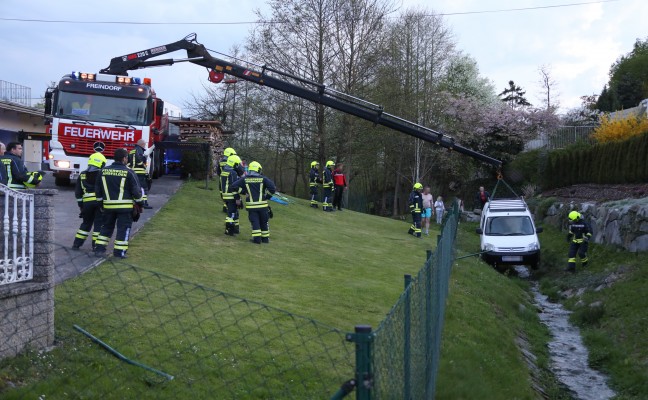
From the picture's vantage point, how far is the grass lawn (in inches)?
256

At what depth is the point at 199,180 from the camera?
27875 millimetres

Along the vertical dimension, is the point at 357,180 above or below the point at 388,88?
below

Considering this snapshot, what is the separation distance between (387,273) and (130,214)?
224 inches

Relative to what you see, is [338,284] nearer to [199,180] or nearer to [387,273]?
[387,273]

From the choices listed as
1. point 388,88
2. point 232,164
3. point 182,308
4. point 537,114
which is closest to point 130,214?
point 182,308

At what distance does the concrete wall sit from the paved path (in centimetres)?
26

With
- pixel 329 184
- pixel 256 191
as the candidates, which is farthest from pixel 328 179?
pixel 256 191

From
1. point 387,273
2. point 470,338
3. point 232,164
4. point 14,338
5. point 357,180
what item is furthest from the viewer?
point 357,180

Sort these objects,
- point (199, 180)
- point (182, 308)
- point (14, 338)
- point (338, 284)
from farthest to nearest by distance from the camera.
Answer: point (199, 180) < point (338, 284) < point (182, 308) < point (14, 338)

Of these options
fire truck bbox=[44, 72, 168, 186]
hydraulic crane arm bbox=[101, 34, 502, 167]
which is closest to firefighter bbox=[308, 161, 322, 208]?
hydraulic crane arm bbox=[101, 34, 502, 167]

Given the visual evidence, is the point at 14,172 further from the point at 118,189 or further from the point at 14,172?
the point at 118,189

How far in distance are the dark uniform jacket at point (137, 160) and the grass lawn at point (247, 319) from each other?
1.37 m

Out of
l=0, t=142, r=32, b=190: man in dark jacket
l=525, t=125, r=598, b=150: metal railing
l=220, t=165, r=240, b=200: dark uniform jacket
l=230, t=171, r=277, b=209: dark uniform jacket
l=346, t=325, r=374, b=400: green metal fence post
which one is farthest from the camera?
l=525, t=125, r=598, b=150: metal railing

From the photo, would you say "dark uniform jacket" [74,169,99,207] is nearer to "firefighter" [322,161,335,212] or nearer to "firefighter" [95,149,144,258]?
"firefighter" [95,149,144,258]
